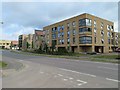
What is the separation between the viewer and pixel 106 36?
57219 millimetres

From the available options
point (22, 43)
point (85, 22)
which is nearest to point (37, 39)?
point (22, 43)

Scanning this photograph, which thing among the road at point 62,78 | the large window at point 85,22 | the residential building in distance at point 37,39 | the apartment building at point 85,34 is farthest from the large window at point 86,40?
the residential building in distance at point 37,39

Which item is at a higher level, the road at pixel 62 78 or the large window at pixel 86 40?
the large window at pixel 86 40

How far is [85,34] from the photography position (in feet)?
156

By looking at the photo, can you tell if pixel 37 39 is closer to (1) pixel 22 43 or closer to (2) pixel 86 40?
(1) pixel 22 43

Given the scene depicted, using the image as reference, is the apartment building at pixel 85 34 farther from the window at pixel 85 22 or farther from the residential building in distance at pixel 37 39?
the residential building in distance at pixel 37 39

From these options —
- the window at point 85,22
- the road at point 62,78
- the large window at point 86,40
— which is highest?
the window at point 85,22

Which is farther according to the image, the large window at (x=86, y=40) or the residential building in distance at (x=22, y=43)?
the residential building in distance at (x=22, y=43)

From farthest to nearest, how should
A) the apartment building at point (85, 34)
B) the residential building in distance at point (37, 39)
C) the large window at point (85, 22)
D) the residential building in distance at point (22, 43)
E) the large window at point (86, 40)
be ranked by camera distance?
1. the residential building in distance at point (22, 43)
2. the residential building in distance at point (37, 39)
3. the apartment building at point (85, 34)
4. the large window at point (85, 22)
5. the large window at point (86, 40)

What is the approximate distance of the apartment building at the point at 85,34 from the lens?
48.4m

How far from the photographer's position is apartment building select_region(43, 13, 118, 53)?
4838cm

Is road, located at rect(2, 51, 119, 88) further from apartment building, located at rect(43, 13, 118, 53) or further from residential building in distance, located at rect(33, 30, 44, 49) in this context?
residential building in distance, located at rect(33, 30, 44, 49)

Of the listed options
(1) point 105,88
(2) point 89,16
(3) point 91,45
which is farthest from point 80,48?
(1) point 105,88

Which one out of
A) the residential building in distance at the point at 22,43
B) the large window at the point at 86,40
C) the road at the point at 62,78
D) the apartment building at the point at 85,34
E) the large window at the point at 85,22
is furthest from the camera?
the residential building in distance at the point at 22,43
